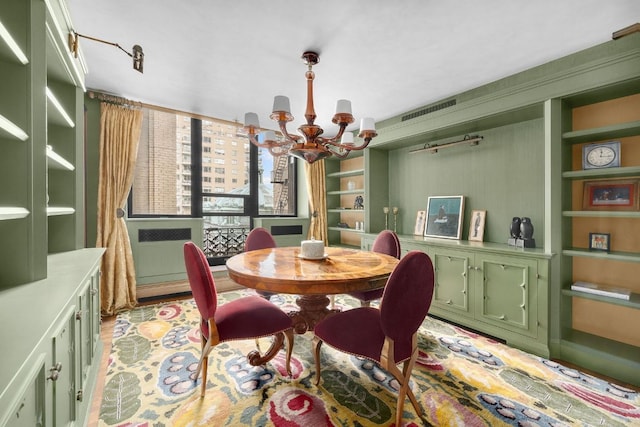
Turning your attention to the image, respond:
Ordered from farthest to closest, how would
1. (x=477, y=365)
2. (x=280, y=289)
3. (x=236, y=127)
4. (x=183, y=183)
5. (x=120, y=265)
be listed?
(x=236, y=127), (x=183, y=183), (x=120, y=265), (x=477, y=365), (x=280, y=289)

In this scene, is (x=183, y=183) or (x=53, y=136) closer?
(x=53, y=136)

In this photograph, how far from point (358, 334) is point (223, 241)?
351cm

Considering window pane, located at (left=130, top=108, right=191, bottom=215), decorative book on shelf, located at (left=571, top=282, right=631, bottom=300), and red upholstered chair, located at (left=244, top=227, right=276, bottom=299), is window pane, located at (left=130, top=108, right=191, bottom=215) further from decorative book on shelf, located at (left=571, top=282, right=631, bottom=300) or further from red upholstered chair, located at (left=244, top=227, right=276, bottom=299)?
decorative book on shelf, located at (left=571, top=282, right=631, bottom=300)

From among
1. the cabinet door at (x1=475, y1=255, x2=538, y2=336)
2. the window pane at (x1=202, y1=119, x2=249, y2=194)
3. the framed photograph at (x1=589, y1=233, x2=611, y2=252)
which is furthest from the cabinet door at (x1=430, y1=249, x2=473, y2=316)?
the window pane at (x1=202, y1=119, x2=249, y2=194)

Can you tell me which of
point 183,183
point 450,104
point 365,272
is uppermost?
point 450,104

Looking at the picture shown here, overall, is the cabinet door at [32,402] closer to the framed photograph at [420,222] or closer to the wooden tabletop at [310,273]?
the wooden tabletop at [310,273]

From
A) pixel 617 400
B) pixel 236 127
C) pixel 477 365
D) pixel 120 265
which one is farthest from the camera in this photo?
pixel 236 127

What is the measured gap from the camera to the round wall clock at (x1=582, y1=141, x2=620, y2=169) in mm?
2289

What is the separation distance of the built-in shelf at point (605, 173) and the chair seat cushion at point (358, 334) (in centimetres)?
200

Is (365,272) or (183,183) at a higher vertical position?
(183,183)

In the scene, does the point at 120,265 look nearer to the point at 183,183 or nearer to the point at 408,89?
the point at 183,183

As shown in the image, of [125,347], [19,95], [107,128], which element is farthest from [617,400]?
[107,128]

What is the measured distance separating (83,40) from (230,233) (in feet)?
9.83

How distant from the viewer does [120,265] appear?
10.8 ft
